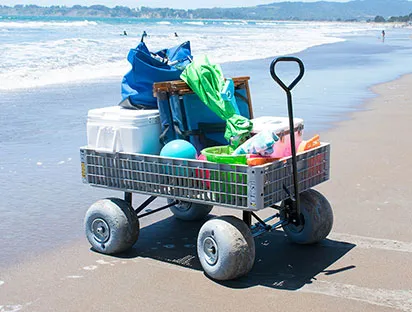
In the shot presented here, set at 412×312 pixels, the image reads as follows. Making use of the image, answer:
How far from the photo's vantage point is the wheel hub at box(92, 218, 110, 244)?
17.1 feet

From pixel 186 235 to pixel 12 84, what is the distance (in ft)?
41.8

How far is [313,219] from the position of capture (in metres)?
5.26

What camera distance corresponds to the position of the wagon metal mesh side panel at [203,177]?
14.7ft

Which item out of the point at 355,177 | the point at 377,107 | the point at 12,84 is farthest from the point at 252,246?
the point at 12,84

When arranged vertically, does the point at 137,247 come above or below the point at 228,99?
below

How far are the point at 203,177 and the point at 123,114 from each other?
2.86 feet

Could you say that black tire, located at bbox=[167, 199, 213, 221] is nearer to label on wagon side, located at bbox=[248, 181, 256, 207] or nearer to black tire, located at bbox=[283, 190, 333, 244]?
black tire, located at bbox=[283, 190, 333, 244]

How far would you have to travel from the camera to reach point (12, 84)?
17219 millimetres

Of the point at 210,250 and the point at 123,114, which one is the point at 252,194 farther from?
the point at 123,114

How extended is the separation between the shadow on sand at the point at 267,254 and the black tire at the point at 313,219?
10 centimetres

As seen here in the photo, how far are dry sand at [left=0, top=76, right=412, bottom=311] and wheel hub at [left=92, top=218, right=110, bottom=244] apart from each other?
156 millimetres

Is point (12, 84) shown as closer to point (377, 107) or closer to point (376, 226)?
point (377, 107)

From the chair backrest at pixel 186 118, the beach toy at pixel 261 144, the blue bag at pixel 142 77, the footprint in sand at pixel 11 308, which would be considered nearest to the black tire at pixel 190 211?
the chair backrest at pixel 186 118

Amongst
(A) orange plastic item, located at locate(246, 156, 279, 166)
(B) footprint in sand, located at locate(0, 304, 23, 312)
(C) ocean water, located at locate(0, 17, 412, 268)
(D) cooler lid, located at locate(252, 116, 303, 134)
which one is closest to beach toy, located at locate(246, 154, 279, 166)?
(A) orange plastic item, located at locate(246, 156, 279, 166)
